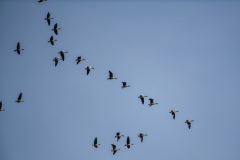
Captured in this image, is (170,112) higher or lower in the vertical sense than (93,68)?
lower

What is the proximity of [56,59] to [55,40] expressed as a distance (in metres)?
2.73

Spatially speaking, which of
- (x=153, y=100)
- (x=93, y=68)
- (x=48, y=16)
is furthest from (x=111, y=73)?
(x=48, y=16)

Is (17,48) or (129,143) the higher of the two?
(17,48)

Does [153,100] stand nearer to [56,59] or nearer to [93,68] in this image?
[93,68]

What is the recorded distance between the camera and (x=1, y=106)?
7275 cm

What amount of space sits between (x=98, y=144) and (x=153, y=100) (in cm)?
1004

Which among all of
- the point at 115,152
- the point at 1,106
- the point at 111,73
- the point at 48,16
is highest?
→ the point at 48,16

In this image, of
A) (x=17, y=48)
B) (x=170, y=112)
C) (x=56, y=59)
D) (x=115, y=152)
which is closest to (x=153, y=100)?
(x=170, y=112)

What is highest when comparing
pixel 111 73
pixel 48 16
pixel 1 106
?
pixel 48 16

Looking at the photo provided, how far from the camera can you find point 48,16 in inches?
2864

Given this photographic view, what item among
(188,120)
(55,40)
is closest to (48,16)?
(55,40)

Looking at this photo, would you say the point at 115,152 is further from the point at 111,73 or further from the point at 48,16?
the point at 48,16

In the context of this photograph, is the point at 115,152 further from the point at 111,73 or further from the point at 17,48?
the point at 17,48

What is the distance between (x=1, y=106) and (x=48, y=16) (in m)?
Result: 14.2
